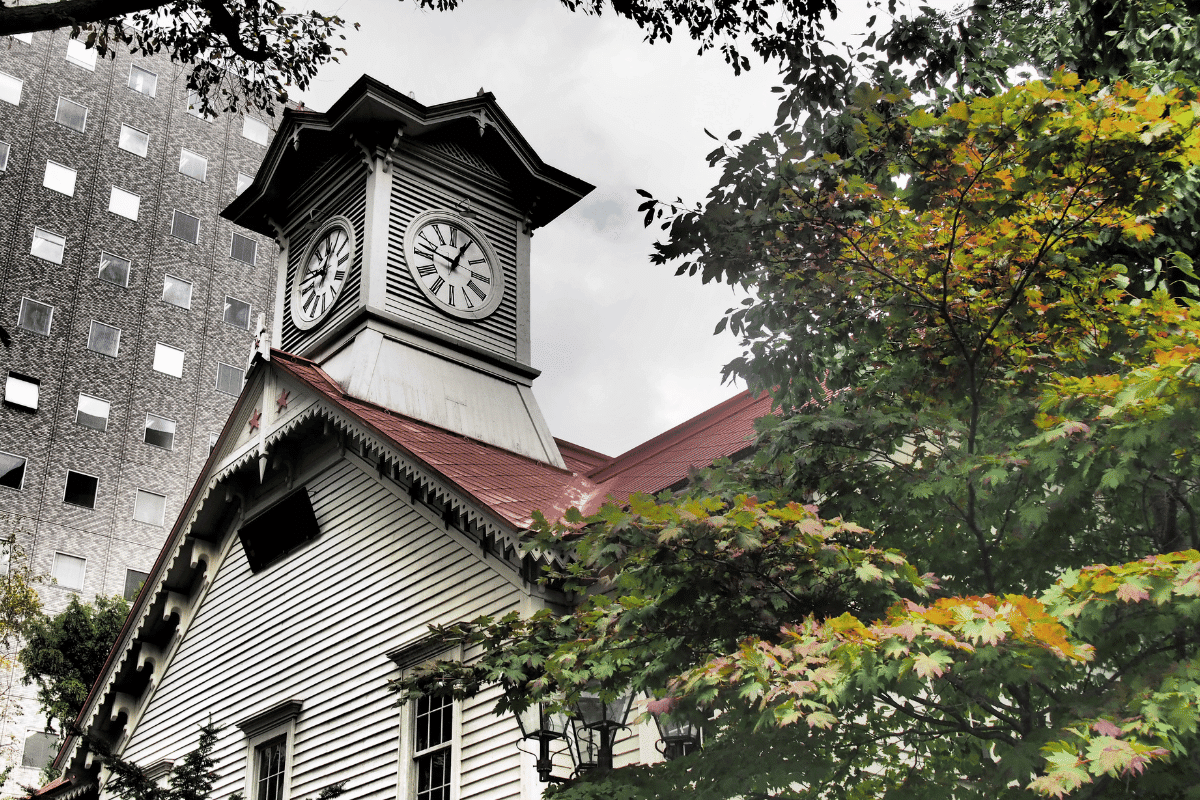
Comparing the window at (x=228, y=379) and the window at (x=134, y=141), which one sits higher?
the window at (x=134, y=141)

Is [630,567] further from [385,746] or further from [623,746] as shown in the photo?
[385,746]

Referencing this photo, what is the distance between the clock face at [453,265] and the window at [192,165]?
35233 millimetres

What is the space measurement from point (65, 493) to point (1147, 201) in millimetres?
41880

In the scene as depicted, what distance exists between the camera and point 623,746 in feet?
39.4

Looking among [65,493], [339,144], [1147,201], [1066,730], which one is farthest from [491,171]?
[65,493]

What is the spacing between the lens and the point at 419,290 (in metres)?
19.5

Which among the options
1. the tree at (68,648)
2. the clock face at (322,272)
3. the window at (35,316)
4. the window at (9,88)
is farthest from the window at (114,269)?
the clock face at (322,272)

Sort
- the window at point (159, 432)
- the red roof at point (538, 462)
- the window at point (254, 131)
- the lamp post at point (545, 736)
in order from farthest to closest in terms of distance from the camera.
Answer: the window at point (254, 131), the window at point (159, 432), the red roof at point (538, 462), the lamp post at point (545, 736)

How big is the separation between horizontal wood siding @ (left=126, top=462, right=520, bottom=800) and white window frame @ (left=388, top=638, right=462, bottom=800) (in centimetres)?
11

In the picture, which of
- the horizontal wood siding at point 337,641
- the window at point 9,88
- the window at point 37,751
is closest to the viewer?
the horizontal wood siding at point 337,641

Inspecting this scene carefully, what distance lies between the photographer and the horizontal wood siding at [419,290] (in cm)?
1933

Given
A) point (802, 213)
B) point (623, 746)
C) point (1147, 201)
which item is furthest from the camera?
point (623, 746)

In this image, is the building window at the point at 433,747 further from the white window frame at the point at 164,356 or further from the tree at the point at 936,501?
the white window frame at the point at 164,356

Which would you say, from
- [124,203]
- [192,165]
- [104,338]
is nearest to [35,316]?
[104,338]
